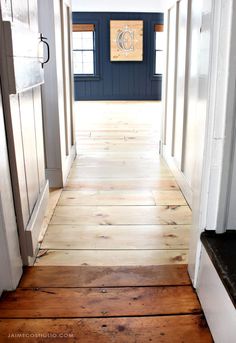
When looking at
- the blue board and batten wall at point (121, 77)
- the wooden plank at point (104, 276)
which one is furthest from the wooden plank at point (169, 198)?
the blue board and batten wall at point (121, 77)

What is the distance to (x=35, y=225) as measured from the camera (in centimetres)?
163

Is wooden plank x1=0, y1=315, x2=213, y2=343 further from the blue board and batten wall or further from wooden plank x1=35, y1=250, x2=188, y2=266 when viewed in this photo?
the blue board and batten wall

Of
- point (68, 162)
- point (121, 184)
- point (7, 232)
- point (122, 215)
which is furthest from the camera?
point (68, 162)

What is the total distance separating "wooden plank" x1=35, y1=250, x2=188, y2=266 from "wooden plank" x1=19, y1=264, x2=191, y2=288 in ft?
0.12

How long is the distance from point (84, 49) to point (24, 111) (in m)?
7.16

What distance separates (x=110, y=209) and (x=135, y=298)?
2.85ft

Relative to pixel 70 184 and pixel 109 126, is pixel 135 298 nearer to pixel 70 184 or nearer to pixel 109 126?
pixel 70 184

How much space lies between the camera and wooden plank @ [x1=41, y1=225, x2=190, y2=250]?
5.77ft

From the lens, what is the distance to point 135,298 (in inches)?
53.9

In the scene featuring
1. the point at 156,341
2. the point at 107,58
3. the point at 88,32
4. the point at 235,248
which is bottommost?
the point at 156,341

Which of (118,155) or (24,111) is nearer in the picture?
(24,111)

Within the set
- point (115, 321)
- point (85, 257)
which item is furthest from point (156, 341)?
point (85, 257)

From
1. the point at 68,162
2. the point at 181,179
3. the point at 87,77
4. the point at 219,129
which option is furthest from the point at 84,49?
the point at 219,129

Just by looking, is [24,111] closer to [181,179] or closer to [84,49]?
[181,179]
